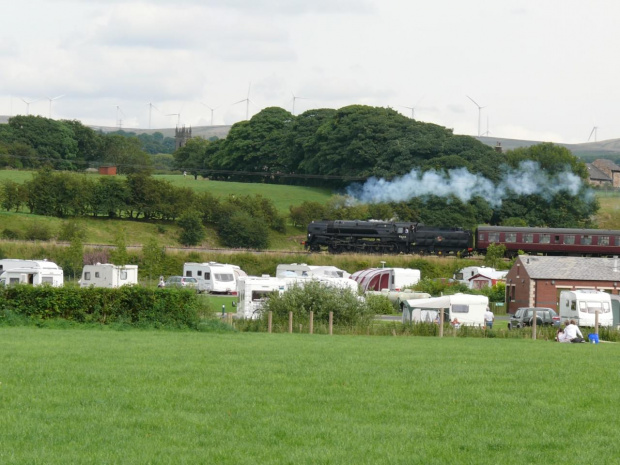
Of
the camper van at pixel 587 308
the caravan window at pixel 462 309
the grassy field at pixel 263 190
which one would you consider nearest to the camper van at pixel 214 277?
the caravan window at pixel 462 309

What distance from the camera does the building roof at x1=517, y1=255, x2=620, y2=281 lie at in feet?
161

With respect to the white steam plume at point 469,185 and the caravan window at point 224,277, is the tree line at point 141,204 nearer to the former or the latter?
the white steam plume at point 469,185

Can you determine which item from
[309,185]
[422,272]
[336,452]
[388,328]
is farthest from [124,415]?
[309,185]

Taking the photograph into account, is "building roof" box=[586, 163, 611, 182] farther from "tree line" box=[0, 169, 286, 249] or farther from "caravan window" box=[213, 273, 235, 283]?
"caravan window" box=[213, 273, 235, 283]

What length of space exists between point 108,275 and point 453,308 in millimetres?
19556

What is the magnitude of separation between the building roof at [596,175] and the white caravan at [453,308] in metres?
125

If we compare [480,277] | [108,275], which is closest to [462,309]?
[108,275]

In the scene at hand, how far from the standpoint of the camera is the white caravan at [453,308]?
1484 inches

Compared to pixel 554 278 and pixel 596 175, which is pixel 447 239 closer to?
pixel 554 278

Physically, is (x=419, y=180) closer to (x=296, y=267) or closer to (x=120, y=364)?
(x=296, y=267)

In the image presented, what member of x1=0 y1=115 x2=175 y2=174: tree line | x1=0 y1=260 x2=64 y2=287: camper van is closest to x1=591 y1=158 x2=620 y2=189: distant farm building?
x1=0 y1=115 x2=175 y2=174: tree line

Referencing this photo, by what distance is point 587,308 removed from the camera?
122 ft

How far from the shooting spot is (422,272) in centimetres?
6581

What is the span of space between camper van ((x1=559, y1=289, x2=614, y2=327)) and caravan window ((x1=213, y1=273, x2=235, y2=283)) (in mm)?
22145
